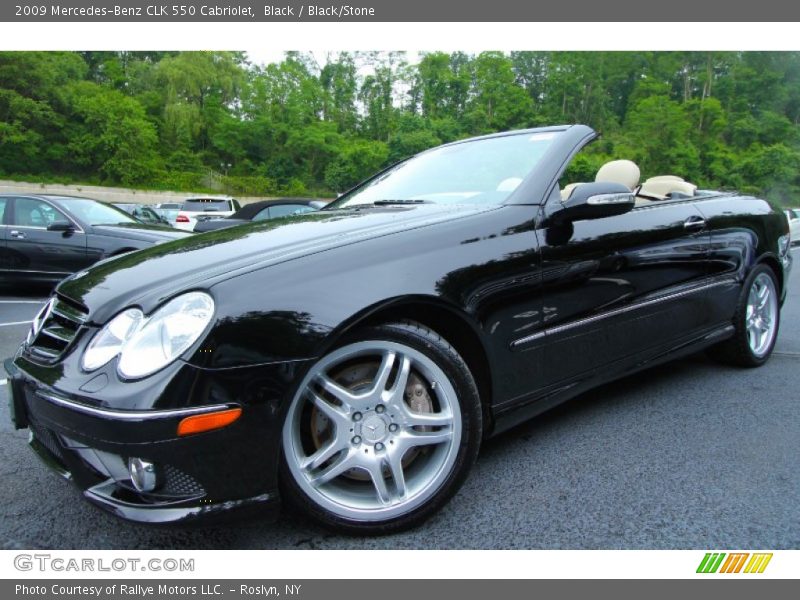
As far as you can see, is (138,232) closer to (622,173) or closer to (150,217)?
(150,217)

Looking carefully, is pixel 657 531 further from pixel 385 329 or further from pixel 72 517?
pixel 72 517

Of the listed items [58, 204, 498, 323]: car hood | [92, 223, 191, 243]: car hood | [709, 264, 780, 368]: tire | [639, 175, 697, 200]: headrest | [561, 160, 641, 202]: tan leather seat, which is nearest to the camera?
[58, 204, 498, 323]: car hood

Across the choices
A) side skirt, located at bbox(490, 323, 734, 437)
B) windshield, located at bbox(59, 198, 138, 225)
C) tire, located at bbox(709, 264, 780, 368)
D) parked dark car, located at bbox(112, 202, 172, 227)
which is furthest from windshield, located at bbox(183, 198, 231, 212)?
side skirt, located at bbox(490, 323, 734, 437)

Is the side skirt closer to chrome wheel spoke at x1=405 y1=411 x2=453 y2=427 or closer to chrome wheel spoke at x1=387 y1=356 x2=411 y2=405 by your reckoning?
chrome wheel spoke at x1=405 y1=411 x2=453 y2=427

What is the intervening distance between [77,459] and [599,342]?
197 cm

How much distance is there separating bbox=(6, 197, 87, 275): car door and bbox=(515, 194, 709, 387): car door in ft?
21.6

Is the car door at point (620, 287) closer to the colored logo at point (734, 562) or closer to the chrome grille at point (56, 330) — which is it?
the colored logo at point (734, 562)

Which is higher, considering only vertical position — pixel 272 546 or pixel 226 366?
pixel 226 366

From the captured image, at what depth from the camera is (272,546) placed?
172 cm

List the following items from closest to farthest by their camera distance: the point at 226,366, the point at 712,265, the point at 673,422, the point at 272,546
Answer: the point at 226,366, the point at 272,546, the point at 673,422, the point at 712,265

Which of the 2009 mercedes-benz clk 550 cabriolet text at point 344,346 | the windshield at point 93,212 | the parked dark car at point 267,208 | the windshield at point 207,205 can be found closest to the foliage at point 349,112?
the windshield at point 207,205

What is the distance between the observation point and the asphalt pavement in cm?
174

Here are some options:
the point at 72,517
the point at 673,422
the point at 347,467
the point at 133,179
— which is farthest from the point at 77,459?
the point at 133,179

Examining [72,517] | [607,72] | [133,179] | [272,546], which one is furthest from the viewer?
[607,72]
